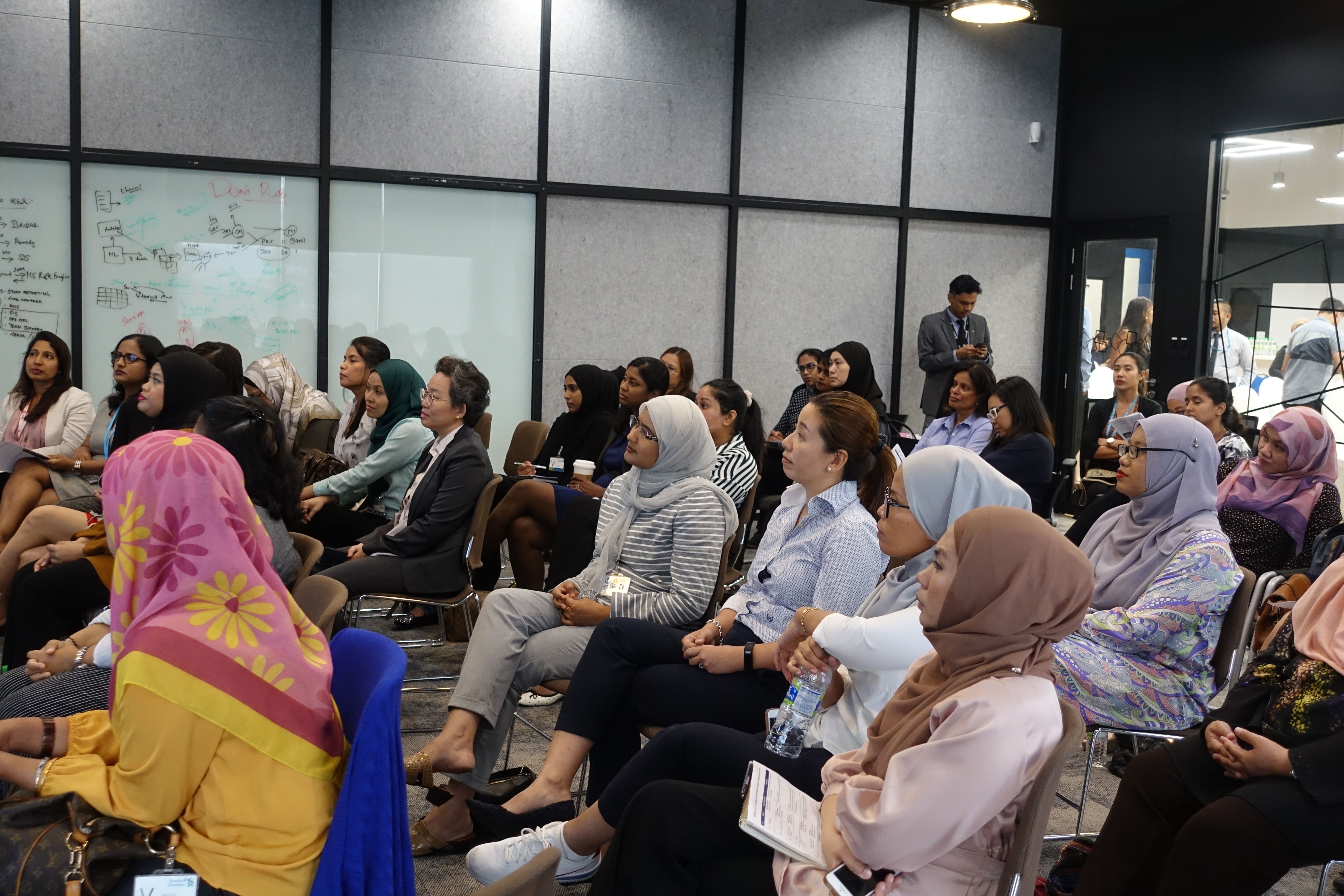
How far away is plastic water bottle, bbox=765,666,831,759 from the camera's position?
2.28m

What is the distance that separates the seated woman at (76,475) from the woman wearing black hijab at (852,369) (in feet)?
12.8

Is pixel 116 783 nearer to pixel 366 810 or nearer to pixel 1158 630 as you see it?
pixel 366 810

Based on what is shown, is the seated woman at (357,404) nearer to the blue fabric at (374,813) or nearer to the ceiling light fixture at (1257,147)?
the blue fabric at (374,813)

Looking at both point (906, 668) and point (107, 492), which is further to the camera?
point (906, 668)

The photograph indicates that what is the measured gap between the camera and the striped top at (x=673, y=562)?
3.06 m

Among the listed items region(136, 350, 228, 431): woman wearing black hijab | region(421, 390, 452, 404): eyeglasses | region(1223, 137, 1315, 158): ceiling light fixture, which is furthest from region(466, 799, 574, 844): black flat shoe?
region(1223, 137, 1315, 158): ceiling light fixture

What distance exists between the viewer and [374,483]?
4.62 metres

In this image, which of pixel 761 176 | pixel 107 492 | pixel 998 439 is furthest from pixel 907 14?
pixel 107 492

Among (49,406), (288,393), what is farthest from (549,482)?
(49,406)

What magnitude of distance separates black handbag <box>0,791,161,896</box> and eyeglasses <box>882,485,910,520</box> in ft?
5.00

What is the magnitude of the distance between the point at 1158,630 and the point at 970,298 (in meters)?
5.94

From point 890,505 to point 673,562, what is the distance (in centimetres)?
87

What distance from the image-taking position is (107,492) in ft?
6.00

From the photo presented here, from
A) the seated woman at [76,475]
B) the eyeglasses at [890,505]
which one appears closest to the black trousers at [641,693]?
the eyeglasses at [890,505]
